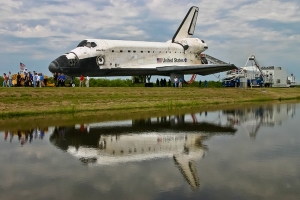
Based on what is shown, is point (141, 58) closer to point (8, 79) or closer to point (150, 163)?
point (8, 79)

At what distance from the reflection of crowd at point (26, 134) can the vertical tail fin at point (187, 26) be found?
82.1 feet

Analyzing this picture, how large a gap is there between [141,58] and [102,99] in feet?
31.6

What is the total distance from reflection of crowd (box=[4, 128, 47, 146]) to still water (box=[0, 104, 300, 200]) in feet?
0.10

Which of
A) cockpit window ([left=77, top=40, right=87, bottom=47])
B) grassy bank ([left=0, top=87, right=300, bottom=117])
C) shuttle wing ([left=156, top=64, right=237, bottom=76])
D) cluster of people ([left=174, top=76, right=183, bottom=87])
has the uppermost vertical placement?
cockpit window ([left=77, top=40, right=87, bottom=47])

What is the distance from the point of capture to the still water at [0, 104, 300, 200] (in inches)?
242

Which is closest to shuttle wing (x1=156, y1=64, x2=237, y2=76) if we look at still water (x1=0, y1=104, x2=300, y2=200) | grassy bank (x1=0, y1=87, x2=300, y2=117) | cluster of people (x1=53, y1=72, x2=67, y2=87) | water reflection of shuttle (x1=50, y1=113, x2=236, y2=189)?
grassy bank (x1=0, y1=87, x2=300, y2=117)

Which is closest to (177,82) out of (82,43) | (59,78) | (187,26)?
(187,26)

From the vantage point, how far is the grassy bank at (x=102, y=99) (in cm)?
2002

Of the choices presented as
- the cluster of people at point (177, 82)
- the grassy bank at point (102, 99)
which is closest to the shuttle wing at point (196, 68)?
the cluster of people at point (177, 82)

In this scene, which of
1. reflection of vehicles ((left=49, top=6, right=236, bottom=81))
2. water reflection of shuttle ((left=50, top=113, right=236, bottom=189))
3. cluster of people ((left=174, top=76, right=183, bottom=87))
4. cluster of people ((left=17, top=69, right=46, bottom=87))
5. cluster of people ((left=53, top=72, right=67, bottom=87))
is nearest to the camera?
water reflection of shuttle ((left=50, top=113, right=236, bottom=189))

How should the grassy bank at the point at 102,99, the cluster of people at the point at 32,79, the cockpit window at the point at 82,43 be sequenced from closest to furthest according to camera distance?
the grassy bank at the point at 102,99 < the cluster of people at the point at 32,79 < the cockpit window at the point at 82,43

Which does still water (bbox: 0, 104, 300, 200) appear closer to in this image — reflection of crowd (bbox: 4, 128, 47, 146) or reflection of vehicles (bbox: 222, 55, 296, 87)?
reflection of crowd (bbox: 4, 128, 47, 146)

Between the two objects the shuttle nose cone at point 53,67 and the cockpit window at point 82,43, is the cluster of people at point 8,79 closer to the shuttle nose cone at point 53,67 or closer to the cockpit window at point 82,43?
the shuttle nose cone at point 53,67

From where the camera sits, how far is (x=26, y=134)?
12.6 metres
